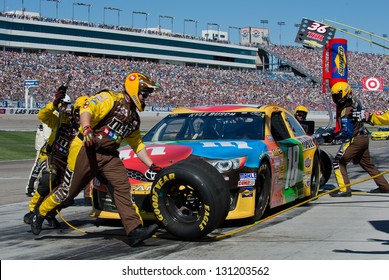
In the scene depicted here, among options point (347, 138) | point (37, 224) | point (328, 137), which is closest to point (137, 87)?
point (37, 224)

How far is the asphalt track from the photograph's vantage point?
5859mm

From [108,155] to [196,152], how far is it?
1227 mm

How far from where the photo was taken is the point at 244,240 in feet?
21.7

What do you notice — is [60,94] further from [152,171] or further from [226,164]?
[226,164]

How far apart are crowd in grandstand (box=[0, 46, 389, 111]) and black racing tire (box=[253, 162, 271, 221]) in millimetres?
45692

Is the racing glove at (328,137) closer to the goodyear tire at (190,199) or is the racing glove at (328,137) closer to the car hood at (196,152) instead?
the car hood at (196,152)

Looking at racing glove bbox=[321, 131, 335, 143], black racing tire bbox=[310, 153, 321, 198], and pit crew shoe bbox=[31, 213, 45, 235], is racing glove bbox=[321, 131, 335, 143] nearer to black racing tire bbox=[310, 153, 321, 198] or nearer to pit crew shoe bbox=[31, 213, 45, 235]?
black racing tire bbox=[310, 153, 321, 198]

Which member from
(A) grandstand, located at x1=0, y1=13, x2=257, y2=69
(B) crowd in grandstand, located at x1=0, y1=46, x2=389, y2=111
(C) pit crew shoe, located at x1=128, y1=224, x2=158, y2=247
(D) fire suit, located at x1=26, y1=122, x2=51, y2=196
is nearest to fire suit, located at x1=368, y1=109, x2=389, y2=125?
(C) pit crew shoe, located at x1=128, y1=224, x2=158, y2=247

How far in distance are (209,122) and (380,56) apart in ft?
338

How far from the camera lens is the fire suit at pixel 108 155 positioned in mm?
6480

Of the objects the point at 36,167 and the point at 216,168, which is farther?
the point at 36,167

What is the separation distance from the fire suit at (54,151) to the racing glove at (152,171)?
1298 millimetres
